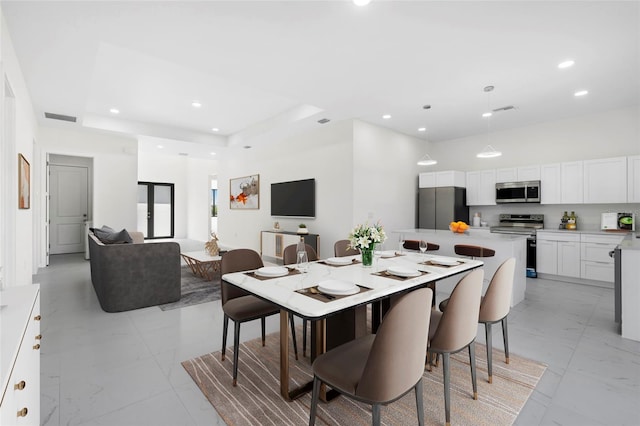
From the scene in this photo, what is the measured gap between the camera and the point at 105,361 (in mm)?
2393

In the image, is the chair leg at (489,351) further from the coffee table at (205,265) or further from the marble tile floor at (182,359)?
the coffee table at (205,265)

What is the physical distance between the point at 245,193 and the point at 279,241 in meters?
2.19

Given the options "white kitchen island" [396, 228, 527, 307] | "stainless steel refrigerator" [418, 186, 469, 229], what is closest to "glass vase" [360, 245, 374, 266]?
"white kitchen island" [396, 228, 527, 307]

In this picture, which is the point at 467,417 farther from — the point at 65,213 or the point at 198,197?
the point at 198,197

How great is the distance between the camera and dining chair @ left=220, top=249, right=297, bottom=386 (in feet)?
7.14

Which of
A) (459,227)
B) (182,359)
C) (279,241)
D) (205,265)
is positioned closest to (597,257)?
(459,227)

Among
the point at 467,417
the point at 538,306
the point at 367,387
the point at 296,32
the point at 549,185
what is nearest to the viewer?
the point at 367,387

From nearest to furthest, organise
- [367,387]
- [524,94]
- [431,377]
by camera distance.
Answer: [367,387] → [431,377] → [524,94]

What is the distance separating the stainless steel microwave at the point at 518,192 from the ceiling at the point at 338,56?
3.86 ft

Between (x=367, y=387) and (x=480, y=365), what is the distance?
153cm

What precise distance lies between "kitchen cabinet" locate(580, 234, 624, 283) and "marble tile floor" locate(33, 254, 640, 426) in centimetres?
71

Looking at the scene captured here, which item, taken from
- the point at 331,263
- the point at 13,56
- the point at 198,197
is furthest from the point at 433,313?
the point at 198,197

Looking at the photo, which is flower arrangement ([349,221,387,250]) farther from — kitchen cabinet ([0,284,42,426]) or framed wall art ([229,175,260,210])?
framed wall art ([229,175,260,210])

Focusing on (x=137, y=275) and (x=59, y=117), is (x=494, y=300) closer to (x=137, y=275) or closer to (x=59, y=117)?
(x=137, y=275)
